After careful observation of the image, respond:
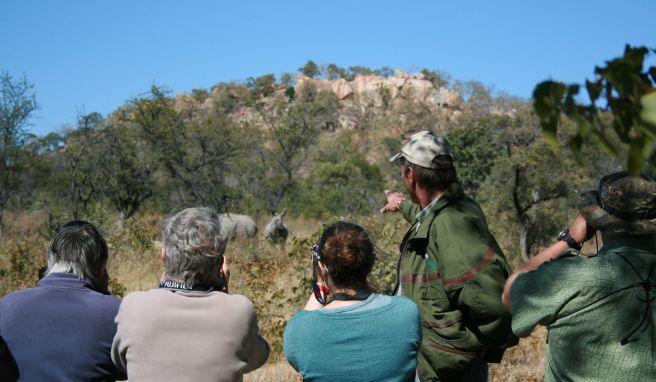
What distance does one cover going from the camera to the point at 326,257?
7.63 feet

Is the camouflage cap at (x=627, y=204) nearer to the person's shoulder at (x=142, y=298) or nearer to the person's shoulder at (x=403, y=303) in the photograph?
the person's shoulder at (x=403, y=303)

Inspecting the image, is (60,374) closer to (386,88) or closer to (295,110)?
(295,110)

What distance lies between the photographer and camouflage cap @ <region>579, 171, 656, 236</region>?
2.08m

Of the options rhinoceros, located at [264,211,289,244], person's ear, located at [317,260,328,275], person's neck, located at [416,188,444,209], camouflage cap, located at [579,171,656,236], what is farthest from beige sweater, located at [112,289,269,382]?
rhinoceros, located at [264,211,289,244]

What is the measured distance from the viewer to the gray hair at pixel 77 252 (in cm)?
265

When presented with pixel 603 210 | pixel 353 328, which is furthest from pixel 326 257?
pixel 603 210

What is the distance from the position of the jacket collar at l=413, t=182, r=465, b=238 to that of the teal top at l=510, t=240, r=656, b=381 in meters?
0.69

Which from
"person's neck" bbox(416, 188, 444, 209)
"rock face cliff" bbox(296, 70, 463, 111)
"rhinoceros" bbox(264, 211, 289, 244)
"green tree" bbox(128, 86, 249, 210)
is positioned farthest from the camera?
"rock face cliff" bbox(296, 70, 463, 111)

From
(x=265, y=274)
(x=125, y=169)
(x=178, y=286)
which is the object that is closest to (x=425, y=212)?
(x=178, y=286)

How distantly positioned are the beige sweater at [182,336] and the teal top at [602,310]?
Answer: 99cm

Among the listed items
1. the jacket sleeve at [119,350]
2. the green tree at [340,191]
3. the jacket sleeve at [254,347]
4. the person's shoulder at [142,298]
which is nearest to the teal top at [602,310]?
the jacket sleeve at [254,347]

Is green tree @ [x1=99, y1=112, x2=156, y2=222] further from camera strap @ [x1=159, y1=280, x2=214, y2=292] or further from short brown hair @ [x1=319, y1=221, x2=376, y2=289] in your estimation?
short brown hair @ [x1=319, y1=221, x2=376, y2=289]

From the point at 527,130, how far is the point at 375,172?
55.8 feet

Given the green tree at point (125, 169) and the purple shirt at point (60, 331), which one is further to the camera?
the green tree at point (125, 169)
